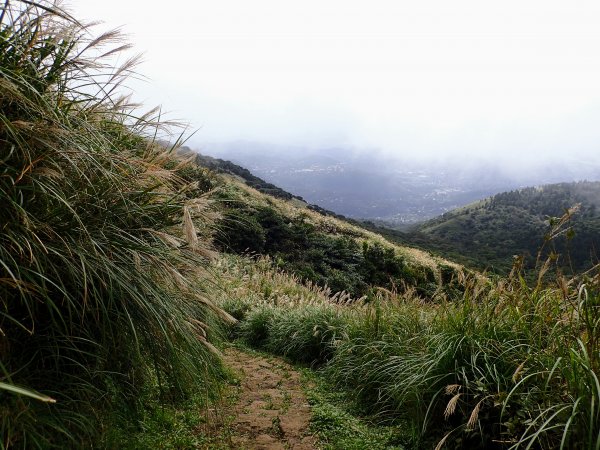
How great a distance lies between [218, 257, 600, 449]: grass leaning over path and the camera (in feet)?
7.88

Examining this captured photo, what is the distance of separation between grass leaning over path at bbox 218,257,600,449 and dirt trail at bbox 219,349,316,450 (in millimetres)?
611

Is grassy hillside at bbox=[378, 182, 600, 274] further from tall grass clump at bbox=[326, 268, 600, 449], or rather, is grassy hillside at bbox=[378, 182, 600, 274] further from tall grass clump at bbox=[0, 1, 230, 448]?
tall grass clump at bbox=[0, 1, 230, 448]

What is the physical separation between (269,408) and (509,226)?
100.0 metres

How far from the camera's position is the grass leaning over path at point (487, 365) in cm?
240

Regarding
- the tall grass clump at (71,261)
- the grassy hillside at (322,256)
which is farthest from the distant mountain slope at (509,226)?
the tall grass clump at (71,261)

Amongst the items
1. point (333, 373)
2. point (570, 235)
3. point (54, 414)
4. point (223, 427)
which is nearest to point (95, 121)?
point (54, 414)

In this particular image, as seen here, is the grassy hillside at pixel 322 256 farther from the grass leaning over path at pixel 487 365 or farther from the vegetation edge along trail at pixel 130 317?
the vegetation edge along trail at pixel 130 317

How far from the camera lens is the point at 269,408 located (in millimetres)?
4438

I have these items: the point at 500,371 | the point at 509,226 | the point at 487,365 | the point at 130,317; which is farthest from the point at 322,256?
the point at 509,226

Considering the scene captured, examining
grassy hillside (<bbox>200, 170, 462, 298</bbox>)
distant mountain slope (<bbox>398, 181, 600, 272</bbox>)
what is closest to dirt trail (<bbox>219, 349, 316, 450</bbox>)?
grassy hillside (<bbox>200, 170, 462, 298</bbox>)

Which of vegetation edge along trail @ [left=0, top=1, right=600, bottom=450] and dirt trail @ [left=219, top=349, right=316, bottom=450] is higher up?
vegetation edge along trail @ [left=0, top=1, right=600, bottom=450]

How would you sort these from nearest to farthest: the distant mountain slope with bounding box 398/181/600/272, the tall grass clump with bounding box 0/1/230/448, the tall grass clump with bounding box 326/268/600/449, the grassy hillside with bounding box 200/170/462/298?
the tall grass clump with bounding box 0/1/230/448 < the tall grass clump with bounding box 326/268/600/449 < the grassy hillside with bounding box 200/170/462/298 < the distant mountain slope with bounding box 398/181/600/272

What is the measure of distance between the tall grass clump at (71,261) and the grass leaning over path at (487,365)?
1.84 m

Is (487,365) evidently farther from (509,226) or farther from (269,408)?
(509,226)
